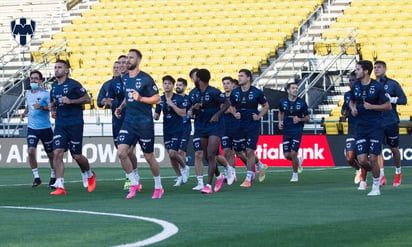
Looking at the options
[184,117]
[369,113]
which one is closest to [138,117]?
[369,113]

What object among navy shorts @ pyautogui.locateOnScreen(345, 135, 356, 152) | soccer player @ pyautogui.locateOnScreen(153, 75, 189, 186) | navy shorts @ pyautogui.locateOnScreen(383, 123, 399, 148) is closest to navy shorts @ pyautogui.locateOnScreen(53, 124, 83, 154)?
soccer player @ pyautogui.locateOnScreen(153, 75, 189, 186)

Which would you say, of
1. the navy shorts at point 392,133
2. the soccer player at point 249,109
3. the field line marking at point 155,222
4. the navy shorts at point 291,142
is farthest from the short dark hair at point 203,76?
the navy shorts at point 291,142

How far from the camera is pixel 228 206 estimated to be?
49.2 feet

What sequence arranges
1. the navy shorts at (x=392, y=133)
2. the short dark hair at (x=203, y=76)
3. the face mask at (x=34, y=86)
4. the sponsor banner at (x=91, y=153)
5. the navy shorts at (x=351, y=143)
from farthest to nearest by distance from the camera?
1. the sponsor banner at (x=91, y=153)
2. the face mask at (x=34, y=86)
3. the navy shorts at (x=351, y=143)
4. the navy shorts at (x=392, y=133)
5. the short dark hair at (x=203, y=76)

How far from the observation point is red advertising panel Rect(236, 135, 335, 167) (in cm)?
3111

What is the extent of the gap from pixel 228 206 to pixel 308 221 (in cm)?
264

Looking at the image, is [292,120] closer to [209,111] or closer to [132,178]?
[209,111]

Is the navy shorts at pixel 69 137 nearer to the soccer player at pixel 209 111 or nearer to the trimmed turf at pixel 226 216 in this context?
the trimmed turf at pixel 226 216

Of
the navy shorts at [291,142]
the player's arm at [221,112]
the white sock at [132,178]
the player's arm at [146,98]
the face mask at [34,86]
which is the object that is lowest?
the white sock at [132,178]

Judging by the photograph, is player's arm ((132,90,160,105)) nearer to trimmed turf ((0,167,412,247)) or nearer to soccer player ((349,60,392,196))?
trimmed turf ((0,167,412,247))

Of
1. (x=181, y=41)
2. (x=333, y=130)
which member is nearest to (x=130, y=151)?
(x=333, y=130)

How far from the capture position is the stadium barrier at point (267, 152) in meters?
30.9

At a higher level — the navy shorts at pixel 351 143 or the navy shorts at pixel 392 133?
the navy shorts at pixel 392 133

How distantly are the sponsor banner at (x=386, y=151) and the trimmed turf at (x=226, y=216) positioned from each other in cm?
897
